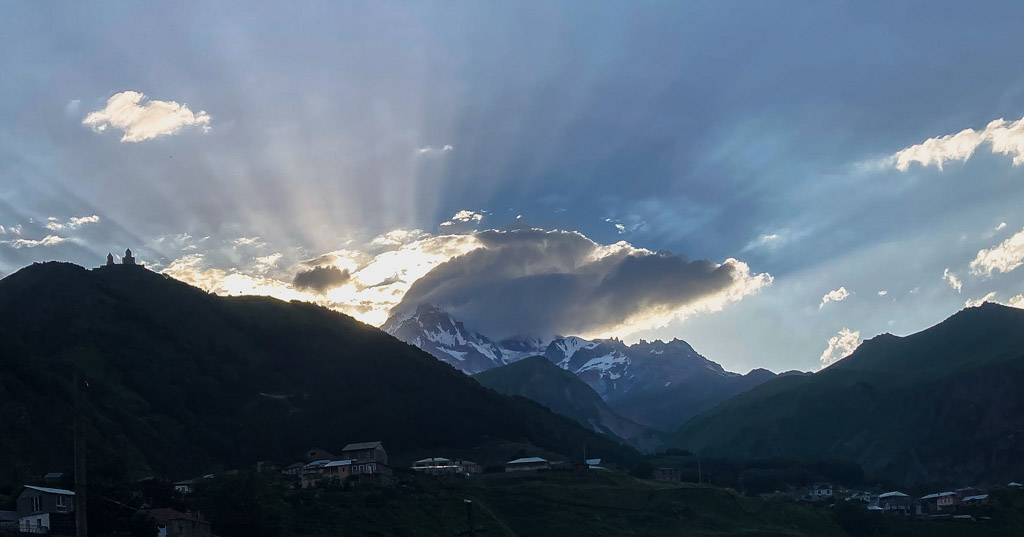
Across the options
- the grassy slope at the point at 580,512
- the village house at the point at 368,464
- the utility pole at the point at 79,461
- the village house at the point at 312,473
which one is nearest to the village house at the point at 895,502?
the grassy slope at the point at 580,512

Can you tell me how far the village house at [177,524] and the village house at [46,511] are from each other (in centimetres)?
676

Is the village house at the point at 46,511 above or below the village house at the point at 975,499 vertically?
above

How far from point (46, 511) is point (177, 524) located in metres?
11.6

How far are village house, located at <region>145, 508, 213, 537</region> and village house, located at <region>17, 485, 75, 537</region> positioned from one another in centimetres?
676

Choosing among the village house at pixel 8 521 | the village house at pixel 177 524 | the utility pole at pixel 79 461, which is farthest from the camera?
the village house at pixel 177 524

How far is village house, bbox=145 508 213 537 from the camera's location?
8212cm

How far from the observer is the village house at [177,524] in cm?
8212

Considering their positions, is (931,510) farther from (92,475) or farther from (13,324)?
(13,324)

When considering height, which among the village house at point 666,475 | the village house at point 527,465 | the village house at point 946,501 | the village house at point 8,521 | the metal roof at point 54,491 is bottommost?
the village house at point 946,501

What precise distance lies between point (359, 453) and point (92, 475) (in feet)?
172

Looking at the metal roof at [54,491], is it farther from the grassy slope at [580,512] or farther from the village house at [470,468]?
the village house at [470,468]

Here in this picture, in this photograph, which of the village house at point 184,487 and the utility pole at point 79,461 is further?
the village house at point 184,487

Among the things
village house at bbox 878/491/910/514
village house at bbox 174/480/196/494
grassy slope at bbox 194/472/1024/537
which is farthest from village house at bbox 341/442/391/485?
village house at bbox 878/491/910/514

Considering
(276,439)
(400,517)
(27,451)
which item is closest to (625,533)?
(400,517)
